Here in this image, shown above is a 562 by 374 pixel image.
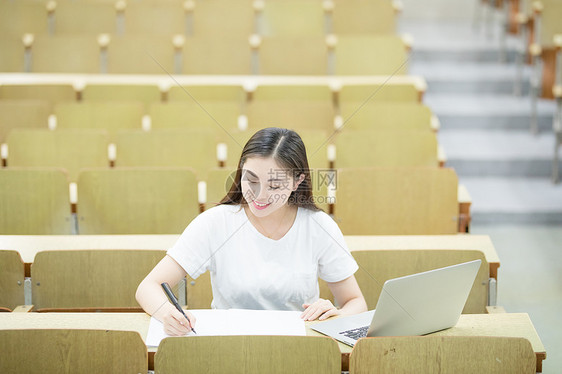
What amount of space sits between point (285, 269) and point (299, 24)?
3505 mm

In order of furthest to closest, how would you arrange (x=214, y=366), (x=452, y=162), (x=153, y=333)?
(x=452, y=162) < (x=153, y=333) < (x=214, y=366)

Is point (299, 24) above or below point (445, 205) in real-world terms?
above

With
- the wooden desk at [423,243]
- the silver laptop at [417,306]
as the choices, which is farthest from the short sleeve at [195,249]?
the wooden desk at [423,243]

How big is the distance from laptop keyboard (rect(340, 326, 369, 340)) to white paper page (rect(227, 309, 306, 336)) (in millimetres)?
103

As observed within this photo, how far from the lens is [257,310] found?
181 centimetres

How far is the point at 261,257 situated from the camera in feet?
6.15

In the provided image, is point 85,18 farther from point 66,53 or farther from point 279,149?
point 279,149

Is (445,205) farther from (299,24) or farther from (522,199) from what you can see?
(299,24)

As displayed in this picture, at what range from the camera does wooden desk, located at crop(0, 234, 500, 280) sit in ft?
7.48

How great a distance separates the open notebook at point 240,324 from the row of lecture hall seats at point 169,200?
110 centimetres

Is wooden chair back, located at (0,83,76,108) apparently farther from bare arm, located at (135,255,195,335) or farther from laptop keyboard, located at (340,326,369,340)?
laptop keyboard, located at (340,326,369,340)

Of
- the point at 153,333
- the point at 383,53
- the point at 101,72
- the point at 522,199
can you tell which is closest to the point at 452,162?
the point at 522,199

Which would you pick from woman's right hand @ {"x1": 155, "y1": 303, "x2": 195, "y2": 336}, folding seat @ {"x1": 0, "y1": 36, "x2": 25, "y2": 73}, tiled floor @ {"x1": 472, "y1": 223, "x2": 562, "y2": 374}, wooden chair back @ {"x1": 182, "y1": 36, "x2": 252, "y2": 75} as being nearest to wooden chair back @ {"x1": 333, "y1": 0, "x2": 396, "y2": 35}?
wooden chair back @ {"x1": 182, "y1": 36, "x2": 252, "y2": 75}

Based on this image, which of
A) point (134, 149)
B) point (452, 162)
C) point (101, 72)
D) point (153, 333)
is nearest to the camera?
point (153, 333)
